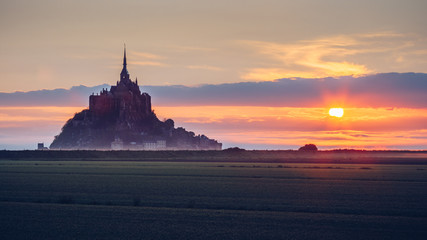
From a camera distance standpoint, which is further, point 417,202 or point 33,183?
point 33,183

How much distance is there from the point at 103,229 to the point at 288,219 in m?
9.19

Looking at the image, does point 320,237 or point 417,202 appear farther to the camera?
point 417,202

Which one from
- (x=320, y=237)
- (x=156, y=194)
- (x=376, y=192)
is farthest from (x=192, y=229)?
(x=376, y=192)

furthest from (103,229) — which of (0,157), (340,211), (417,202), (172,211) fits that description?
(0,157)

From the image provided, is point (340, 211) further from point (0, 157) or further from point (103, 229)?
point (0, 157)

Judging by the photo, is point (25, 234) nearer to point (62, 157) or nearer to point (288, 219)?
point (288, 219)

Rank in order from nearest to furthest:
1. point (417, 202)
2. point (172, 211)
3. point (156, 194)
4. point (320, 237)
A: 1. point (320, 237)
2. point (172, 211)
3. point (417, 202)
4. point (156, 194)

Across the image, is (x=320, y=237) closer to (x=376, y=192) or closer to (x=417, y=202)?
(x=417, y=202)

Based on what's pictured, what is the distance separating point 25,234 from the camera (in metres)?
24.7

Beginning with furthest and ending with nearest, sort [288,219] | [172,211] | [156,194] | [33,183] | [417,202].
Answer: [33,183] → [156,194] → [417,202] → [172,211] → [288,219]

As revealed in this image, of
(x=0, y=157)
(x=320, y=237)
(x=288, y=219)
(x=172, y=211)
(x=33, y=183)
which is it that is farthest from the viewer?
(x=0, y=157)

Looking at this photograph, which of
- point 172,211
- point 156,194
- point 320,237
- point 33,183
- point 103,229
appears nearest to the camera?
point 320,237

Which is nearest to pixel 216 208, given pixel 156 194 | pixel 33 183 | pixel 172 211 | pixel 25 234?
pixel 172 211

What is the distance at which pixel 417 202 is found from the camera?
119 feet
